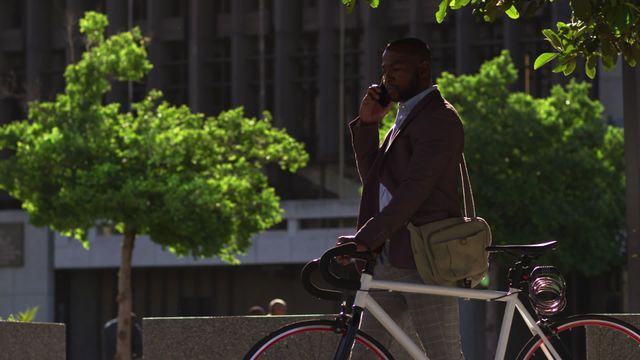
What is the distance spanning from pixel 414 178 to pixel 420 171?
0.12ft

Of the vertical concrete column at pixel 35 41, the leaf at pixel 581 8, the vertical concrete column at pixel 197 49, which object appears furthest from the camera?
the vertical concrete column at pixel 35 41

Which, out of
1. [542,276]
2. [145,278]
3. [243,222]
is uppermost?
[542,276]

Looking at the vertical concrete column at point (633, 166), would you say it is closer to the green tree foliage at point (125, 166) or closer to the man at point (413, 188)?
the man at point (413, 188)

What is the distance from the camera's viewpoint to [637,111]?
47.6 feet

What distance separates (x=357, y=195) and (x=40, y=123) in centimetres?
2033

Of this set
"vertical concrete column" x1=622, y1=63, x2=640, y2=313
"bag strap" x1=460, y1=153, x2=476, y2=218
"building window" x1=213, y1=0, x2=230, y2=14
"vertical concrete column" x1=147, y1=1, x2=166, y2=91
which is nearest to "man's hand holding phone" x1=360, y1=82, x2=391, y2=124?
"bag strap" x1=460, y1=153, x2=476, y2=218

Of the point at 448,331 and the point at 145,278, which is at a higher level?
the point at 448,331

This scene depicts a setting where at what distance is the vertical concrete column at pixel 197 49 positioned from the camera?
52250mm

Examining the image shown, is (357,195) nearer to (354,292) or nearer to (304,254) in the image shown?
(304,254)

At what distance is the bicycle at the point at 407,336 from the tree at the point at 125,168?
23660 mm

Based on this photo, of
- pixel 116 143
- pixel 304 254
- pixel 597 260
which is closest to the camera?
pixel 116 143

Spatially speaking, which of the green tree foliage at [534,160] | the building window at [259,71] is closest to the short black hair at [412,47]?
the green tree foliage at [534,160]

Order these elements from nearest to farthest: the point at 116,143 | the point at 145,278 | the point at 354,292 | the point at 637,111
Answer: the point at 354,292 → the point at 637,111 → the point at 116,143 → the point at 145,278

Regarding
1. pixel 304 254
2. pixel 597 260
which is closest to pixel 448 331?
pixel 597 260
